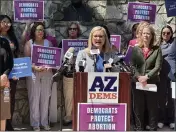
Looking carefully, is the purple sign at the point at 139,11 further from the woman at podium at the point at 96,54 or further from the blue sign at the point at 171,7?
the woman at podium at the point at 96,54

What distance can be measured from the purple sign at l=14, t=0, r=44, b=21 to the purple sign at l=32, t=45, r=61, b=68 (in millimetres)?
753

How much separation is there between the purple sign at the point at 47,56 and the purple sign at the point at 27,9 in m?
0.75

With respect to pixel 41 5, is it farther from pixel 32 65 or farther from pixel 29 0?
pixel 32 65

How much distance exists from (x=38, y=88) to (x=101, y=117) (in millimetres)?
2086

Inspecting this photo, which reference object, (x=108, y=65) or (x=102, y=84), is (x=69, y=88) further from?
(x=102, y=84)

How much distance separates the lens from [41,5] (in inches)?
265

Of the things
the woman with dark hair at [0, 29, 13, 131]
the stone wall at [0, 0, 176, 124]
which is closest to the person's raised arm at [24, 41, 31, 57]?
the stone wall at [0, 0, 176, 124]

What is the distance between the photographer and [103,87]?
179 inches

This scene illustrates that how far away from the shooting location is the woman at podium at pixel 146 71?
5.93 metres

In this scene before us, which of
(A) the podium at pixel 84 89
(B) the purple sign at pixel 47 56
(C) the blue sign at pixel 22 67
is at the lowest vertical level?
(A) the podium at pixel 84 89

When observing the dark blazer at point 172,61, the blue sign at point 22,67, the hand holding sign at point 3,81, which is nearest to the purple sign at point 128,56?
the dark blazer at point 172,61

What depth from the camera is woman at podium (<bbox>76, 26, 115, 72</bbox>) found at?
16.1 ft

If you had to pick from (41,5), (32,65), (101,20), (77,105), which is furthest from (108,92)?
(101,20)

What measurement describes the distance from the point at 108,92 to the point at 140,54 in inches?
61.8
